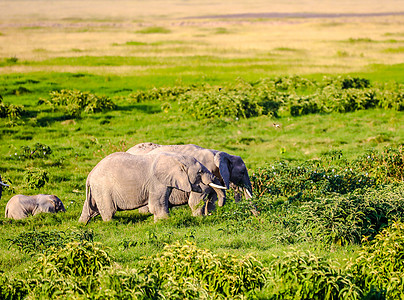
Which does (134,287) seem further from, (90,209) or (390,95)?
(390,95)

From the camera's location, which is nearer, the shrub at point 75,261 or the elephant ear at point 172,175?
the shrub at point 75,261

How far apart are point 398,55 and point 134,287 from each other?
4928cm

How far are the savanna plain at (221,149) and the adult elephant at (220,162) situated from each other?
0.53 meters

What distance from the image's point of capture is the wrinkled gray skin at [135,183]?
13.7 m

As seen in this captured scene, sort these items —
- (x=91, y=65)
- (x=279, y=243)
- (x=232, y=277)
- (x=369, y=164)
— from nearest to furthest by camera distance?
(x=232, y=277)
(x=279, y=243)
(x=369, y=164)
(x=91, y=65)

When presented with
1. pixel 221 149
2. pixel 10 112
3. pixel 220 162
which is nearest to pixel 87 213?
pixel 220 162

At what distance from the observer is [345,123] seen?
91.8 ft

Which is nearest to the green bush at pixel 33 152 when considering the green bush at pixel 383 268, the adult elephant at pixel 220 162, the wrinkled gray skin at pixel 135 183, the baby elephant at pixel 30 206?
the baby elephant at pixel 30 206

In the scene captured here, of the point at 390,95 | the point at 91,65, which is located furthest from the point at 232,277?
the point at 91,65

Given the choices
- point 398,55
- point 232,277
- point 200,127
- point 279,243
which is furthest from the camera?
point 398,55

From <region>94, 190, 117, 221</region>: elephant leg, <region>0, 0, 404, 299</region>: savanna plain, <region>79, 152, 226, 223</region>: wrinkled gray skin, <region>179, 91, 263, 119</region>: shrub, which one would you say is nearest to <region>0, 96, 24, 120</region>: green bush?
<region>0, 0, 404, 299</region>: savanna plain

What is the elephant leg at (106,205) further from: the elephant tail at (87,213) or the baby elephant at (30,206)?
the baby elephant at (30,206)

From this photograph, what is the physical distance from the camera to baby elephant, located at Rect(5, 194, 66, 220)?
49.4 feet

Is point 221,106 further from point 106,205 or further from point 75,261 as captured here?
point 75,261
